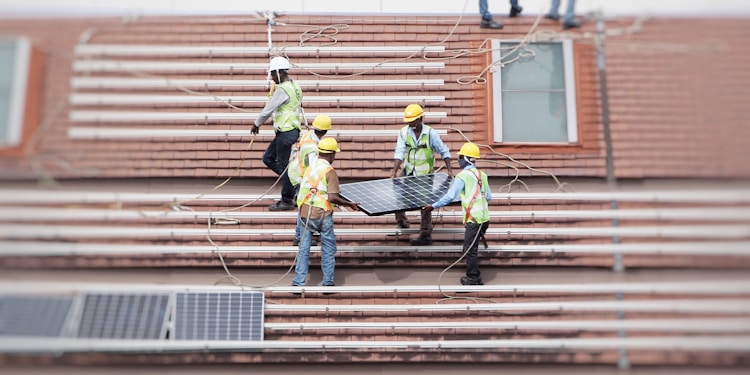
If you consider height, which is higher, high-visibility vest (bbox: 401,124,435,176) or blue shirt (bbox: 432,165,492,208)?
high-visibility vest (bbox: 401,124,435,176)

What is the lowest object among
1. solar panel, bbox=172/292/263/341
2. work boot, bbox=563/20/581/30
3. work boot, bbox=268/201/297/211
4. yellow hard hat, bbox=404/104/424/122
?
solar panel, bbox=172/292/263/341

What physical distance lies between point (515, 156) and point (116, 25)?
601 centimetres

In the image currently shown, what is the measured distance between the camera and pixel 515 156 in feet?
41.0

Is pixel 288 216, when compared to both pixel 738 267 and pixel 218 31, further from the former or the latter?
pixel 738 267

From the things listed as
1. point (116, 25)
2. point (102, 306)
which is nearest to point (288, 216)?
point (102, 306)

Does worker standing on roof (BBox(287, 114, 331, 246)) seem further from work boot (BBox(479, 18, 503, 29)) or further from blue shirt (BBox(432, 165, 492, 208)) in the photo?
work boot (BBox(479, 18, 503, 29))

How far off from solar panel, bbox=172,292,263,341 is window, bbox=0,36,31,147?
275cm

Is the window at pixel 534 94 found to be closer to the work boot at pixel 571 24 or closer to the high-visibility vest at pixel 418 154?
the work boot at pixel 571 24

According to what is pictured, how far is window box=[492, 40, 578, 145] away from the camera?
1262 centimetres

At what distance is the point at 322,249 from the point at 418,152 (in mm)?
1928

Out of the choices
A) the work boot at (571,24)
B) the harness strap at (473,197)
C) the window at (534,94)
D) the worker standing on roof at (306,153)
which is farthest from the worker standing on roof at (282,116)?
the work boot at (571,24)

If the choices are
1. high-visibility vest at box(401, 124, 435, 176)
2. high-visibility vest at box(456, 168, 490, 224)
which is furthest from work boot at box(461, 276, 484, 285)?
high-visibility vest at box(401, 124, 435, 176)

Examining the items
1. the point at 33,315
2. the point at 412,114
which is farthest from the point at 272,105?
the point at 33,315

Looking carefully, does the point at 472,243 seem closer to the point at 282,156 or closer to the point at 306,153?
the point at 306,153
